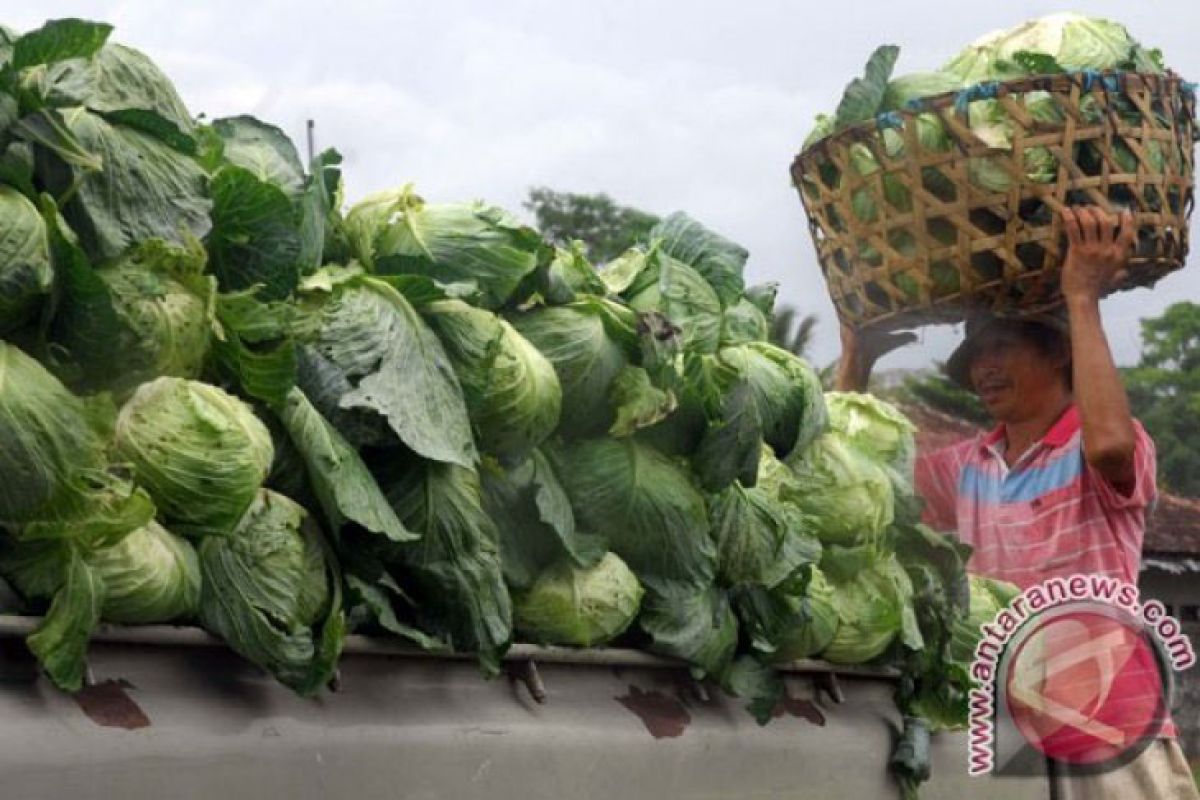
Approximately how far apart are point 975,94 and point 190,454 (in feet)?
8.04

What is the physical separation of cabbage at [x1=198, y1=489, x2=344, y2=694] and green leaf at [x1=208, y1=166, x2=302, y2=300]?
0.41m

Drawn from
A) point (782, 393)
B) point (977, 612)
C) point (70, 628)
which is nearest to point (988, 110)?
point (782, 393)

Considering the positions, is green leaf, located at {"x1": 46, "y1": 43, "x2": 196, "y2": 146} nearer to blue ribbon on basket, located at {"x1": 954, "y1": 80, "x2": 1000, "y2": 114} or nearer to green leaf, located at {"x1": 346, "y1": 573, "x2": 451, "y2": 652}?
green leaf, located at {"x1": 346, "y1": 573, "x2": 451, "y2": 652}

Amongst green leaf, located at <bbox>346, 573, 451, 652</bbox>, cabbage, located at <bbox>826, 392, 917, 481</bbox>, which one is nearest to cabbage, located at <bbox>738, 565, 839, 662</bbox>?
cabbage, located at <bbox>826, 392, 917, 481</bbox>

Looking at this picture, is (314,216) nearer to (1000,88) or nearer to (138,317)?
(138,317)

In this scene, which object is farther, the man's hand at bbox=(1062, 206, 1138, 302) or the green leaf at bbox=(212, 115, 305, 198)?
the man's hand at bbox=(1062, 206, 1138, 302)

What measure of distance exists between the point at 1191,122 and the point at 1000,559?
1258 mm

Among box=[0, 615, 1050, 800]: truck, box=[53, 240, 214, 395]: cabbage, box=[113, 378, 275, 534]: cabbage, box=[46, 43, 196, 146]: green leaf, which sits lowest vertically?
box=[0, 615, 1050, 800]: truck

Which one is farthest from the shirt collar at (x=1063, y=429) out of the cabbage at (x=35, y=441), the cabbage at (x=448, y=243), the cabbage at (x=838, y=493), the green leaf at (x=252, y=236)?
the cabbage at (x=35, y=441)

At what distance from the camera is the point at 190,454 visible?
280 centimetres

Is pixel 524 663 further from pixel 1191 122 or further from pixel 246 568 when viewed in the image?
pixel 1191 122

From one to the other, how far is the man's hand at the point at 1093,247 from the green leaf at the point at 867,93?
1.93 ft

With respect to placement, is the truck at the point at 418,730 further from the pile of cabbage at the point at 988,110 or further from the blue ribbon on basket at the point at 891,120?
the blue ribbon on basket at the point at 891,120

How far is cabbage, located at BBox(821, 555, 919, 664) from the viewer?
169 inches
